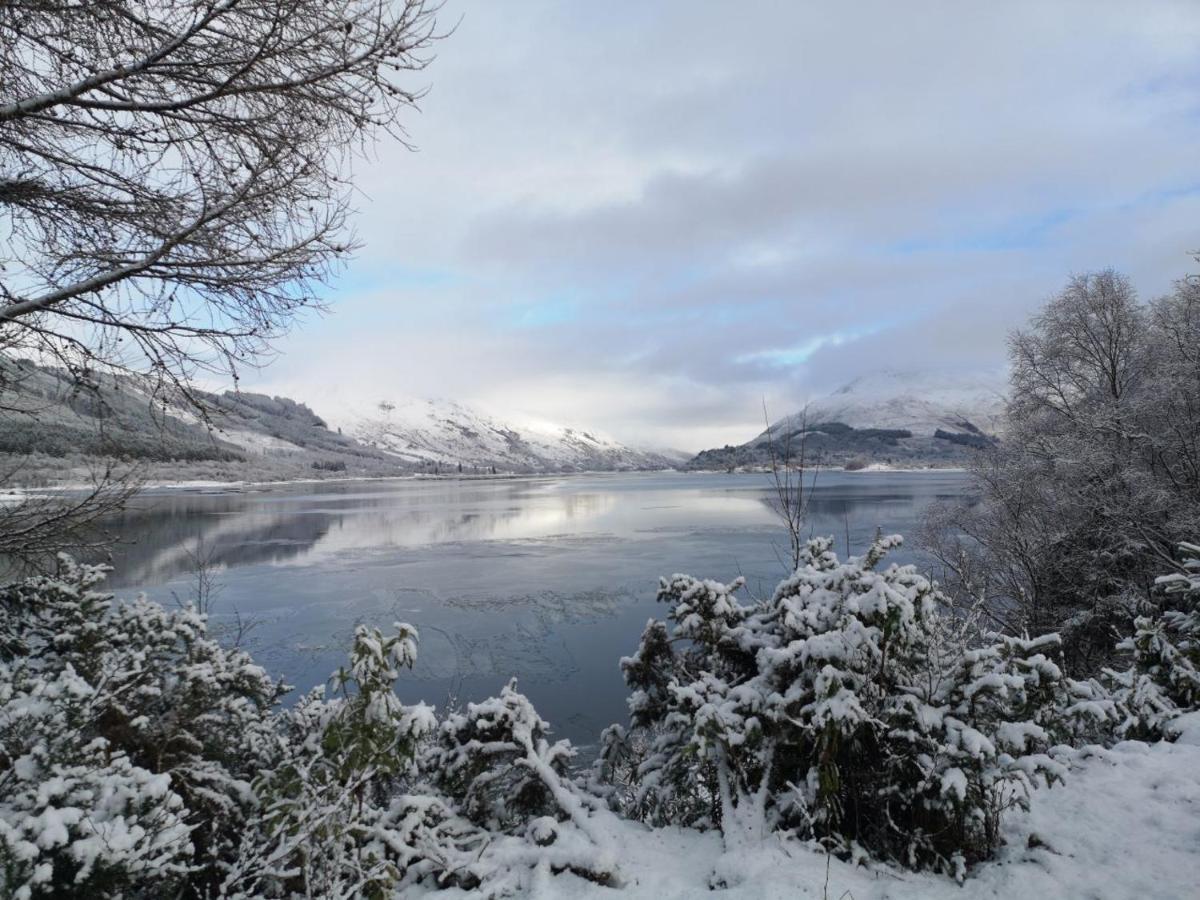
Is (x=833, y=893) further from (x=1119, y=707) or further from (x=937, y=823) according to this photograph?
(x=1119, y=707)

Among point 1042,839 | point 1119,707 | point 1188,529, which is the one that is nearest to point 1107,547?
point 1188,529

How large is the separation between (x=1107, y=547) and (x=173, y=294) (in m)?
15.8

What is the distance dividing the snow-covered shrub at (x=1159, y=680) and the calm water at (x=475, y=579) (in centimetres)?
411

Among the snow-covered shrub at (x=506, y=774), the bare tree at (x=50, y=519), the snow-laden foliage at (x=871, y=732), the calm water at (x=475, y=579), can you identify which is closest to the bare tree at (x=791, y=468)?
the snow-laden foliage at (x=871, y=732)

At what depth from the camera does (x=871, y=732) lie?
12.4 feet

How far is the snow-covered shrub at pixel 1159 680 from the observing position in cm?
510

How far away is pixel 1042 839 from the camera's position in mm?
3436

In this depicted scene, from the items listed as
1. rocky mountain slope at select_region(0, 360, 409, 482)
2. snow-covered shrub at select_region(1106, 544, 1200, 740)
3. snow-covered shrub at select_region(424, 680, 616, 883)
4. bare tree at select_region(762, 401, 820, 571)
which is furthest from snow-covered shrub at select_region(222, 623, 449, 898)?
snow-covered shrub at select_region(1106, 544, 1200, 740)

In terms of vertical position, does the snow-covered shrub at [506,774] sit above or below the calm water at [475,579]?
above

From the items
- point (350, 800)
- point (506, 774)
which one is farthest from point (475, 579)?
point (350, 800)

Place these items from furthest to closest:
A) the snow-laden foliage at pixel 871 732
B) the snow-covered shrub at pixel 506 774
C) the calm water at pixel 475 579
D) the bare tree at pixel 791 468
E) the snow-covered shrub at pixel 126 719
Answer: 1. the calm water at pixel 475 579
2. the bare tree at pixel 791 468
3. the snow-covered shrub at pixel 506 774
4. the snow-laden foliage at pixel 871 732
5. the snow-covered shrub at pixel 126 719

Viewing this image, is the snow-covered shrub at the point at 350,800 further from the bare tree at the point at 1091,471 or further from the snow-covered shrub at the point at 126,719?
the bare tree at the point at 1091,471

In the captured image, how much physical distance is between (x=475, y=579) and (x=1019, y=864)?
18.2 m

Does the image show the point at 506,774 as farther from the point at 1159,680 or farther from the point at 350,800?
the point at 1159,680
